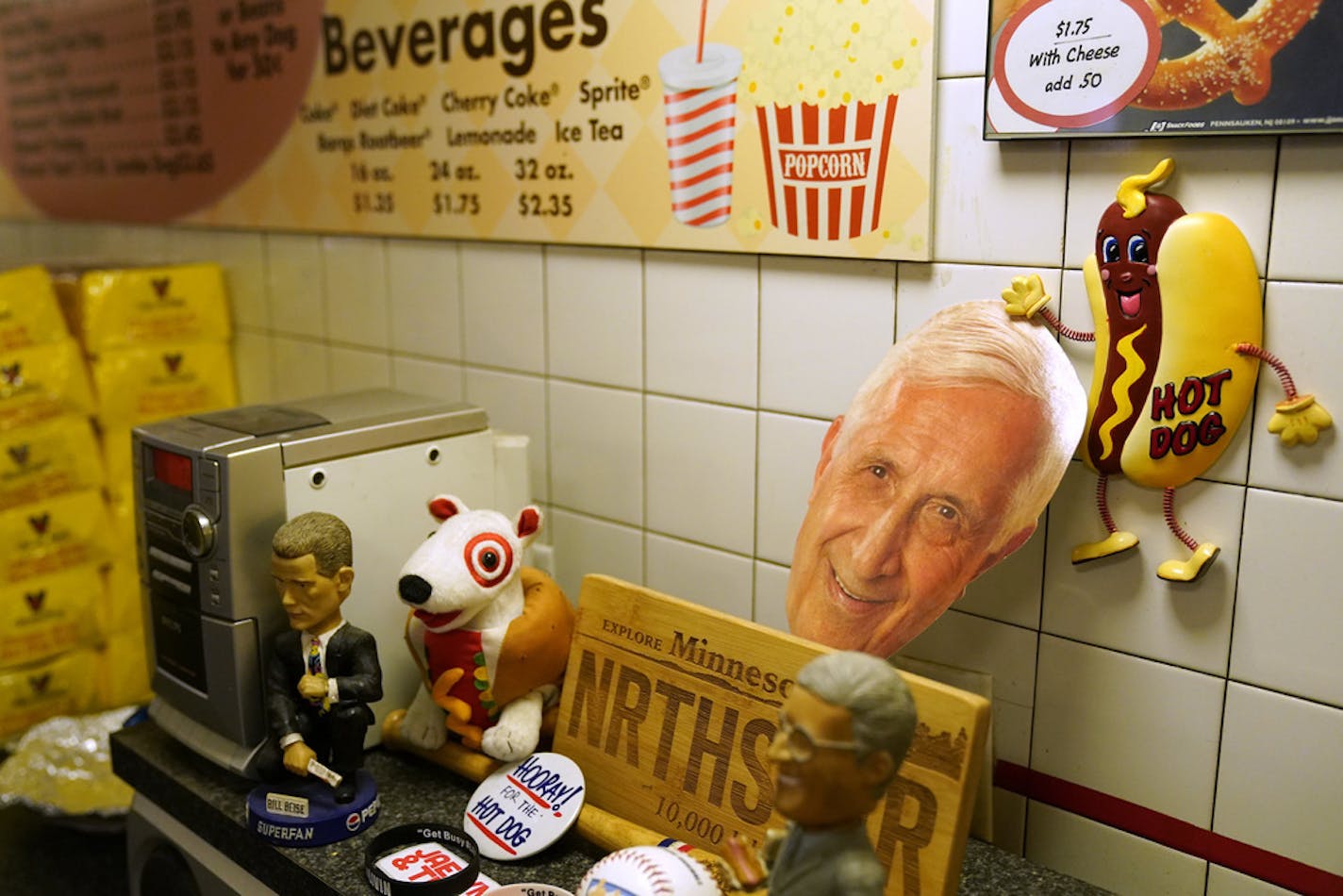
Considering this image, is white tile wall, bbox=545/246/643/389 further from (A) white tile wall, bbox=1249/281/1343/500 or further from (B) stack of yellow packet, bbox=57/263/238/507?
(B) stack of yellow packet, bbox=57/263/238/507

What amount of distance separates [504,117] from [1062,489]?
92cm

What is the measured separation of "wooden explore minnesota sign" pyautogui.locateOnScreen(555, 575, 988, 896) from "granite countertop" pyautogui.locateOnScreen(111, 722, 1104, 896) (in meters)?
0.10

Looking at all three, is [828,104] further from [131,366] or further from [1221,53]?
[131,366]

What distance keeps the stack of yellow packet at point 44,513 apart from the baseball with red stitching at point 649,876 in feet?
4.63

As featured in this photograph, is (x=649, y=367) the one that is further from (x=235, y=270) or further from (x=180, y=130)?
(x=180, y=130)

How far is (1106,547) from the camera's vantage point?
108 cm

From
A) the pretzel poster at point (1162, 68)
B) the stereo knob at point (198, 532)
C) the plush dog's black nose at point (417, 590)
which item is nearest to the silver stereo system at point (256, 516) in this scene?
the stereo knob at point (198, 532)

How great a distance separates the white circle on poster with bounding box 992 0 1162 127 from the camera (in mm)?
988

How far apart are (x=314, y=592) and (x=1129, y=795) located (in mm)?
844

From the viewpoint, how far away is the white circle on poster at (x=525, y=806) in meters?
1.13

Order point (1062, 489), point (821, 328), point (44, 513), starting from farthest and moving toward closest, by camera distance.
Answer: point (44, 513) < point (821, 328) < point (1062, 489)

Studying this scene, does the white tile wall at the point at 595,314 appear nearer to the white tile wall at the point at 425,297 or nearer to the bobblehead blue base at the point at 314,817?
the white tile wall at the point at 425,297

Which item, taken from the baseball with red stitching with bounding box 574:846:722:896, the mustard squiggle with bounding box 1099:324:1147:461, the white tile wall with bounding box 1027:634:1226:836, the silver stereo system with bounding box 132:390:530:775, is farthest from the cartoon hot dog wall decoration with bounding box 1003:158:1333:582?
the silver stereo system with bounding box 132:390:530:775

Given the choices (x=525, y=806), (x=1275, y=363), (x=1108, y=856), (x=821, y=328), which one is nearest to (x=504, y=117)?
(x=821, y=328)
